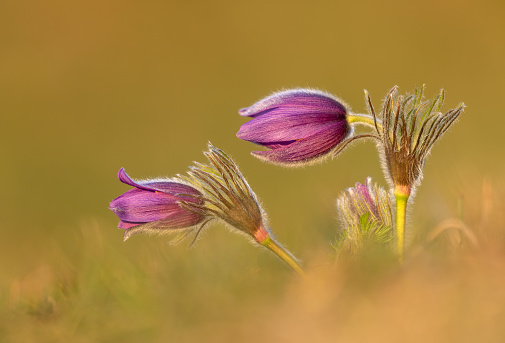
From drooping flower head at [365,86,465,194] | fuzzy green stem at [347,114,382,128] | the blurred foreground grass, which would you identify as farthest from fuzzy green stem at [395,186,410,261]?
the blurred foreground grass

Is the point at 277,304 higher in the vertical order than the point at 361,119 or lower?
lower

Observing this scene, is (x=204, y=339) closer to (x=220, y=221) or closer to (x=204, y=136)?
(x=220, y=221)

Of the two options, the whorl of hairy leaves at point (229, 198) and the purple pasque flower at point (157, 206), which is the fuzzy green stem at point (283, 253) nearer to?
the whorl of hairy leaves at point (229, 198)

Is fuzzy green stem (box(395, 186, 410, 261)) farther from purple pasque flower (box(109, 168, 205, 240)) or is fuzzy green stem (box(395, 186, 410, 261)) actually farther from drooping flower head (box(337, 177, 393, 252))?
purple pasque flower (box(109, 168, 205, 240))

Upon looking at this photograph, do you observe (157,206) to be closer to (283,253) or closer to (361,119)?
(283,253)

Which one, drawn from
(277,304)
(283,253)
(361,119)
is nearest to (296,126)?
(361,119)
